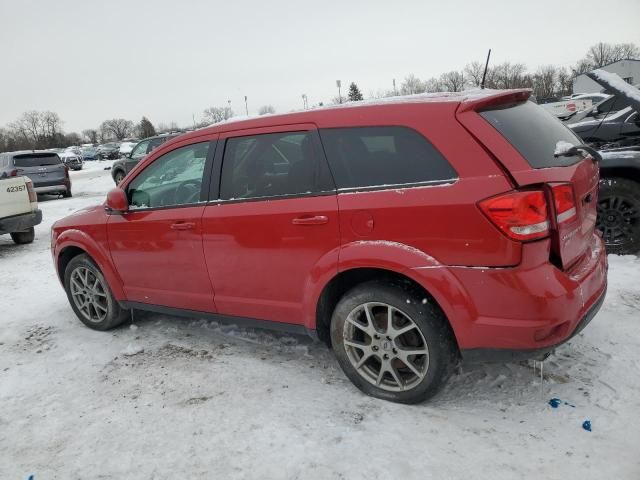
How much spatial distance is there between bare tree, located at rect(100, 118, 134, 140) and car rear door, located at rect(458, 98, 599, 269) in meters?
134

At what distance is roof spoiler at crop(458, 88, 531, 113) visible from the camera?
2583 millimetres

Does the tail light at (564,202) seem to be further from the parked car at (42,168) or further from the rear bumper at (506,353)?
the parked car at (42,168)

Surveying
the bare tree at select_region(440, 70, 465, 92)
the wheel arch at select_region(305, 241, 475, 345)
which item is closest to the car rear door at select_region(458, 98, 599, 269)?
the wheel arch at select_region(305, 241, 475, 345)

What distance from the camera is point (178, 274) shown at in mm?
3697

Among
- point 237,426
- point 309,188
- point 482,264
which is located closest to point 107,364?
point 237,426

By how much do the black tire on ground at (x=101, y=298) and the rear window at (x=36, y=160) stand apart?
13243mm

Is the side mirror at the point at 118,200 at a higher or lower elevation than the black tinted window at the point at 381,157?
lower

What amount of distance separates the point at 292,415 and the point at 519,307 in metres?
1.41

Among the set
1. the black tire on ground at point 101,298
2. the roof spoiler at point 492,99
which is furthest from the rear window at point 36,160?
the roof spoiler at point 492,99

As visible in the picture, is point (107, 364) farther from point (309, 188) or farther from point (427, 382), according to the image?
point (427, 382)

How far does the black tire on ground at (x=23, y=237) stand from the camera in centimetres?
910

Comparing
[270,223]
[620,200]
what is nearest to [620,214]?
[620,200]

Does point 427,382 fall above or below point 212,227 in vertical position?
below

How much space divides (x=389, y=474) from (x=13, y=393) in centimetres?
272
